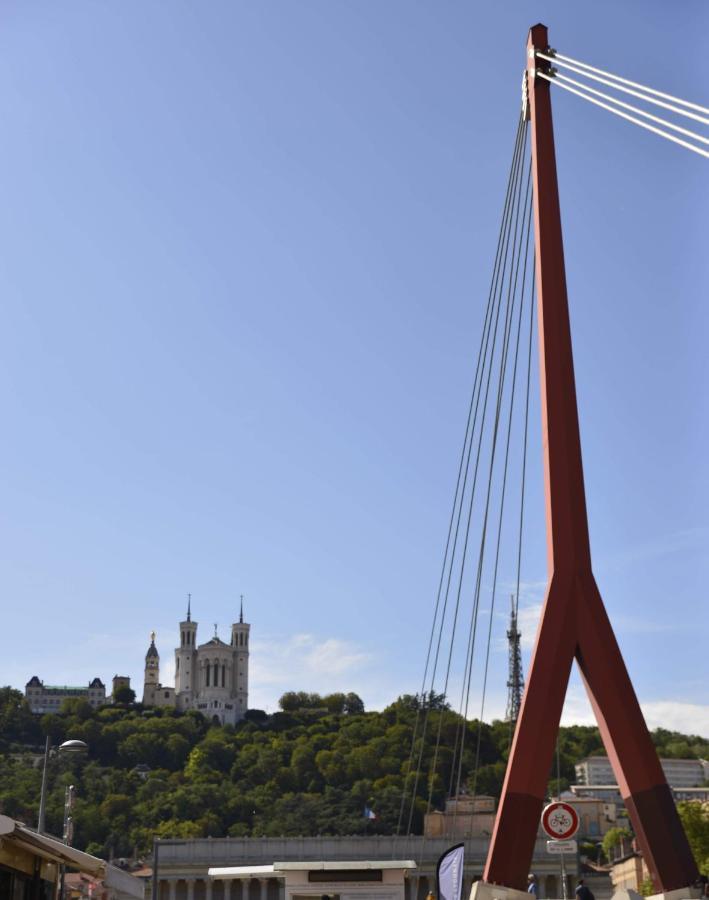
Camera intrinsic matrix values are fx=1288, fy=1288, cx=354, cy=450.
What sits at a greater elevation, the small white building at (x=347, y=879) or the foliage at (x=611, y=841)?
the foliage at (x=611, y=841)

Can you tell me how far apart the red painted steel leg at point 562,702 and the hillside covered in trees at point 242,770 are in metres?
79.2

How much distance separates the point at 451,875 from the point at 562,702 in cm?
246

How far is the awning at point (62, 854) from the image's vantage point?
49.0 feet

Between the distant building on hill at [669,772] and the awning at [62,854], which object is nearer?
the awning at [62,854]

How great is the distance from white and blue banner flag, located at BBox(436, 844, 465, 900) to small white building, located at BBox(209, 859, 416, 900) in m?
0.92

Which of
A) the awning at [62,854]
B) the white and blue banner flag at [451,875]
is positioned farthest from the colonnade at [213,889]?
the white and blue banner flag at [451,875]

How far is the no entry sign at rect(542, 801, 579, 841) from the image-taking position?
49.6ft

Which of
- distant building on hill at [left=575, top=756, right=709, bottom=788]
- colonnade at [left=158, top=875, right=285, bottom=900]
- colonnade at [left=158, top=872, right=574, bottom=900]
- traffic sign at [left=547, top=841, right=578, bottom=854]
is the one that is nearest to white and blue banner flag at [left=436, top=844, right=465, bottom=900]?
traffic sign at [left=547, top=841, right=578, bottom=854]

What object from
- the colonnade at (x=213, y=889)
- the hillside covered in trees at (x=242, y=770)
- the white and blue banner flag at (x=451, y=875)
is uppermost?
the hillside covered in trees at (x=242, y=770)

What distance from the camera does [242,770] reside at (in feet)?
481

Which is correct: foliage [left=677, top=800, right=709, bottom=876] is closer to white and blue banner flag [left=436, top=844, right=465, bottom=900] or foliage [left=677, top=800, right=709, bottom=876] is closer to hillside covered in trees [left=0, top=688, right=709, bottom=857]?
white and blue banner flag [left=436, top=844, right=465, bottom=900]

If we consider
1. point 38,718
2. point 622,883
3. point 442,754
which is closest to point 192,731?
point 38,718

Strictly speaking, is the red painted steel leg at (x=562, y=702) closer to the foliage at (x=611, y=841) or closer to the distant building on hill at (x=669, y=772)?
the foliage at (x=611, y=841)

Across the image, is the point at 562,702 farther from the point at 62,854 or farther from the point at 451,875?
the point at 62,854
